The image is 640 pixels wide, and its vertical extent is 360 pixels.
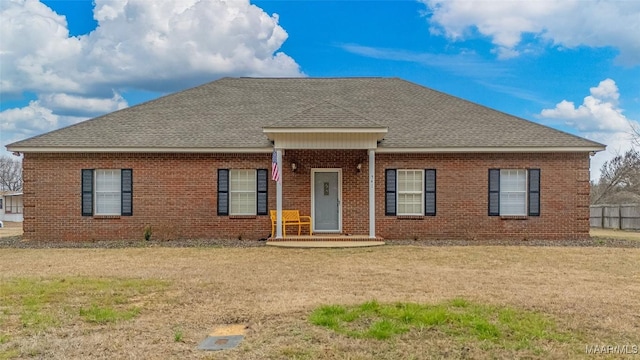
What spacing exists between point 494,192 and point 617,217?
47.3ft

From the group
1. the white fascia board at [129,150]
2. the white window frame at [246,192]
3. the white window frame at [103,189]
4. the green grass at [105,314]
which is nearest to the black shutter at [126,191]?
the white window frame at [103,189]

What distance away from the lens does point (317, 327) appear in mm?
6121

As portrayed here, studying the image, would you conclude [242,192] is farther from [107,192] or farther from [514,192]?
[514,192]

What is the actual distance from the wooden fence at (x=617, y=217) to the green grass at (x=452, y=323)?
2357 centimetres

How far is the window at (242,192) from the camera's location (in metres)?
17.2

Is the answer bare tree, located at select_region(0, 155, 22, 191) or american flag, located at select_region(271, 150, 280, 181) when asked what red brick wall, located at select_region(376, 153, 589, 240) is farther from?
bare tree, located at select_region(0, 155, 22, 191)

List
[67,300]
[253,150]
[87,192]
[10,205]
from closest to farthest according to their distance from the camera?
[67,300] < [253,150] < [87,192] < [10,205]

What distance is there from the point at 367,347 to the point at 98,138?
14.8 metres

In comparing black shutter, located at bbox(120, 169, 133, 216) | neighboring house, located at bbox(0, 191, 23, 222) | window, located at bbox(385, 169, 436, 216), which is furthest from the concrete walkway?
neighboring house, located at bbox(0, 191, 23, 222)

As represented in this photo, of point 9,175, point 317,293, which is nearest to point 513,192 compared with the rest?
point 317,293

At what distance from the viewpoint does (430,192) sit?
679 inches

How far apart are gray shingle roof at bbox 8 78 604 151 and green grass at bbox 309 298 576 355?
9281 millimetres

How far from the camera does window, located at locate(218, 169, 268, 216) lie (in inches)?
679

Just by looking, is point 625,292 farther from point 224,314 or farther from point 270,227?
point 270,227
